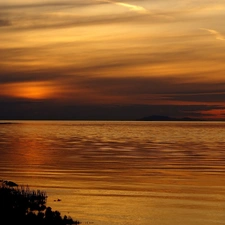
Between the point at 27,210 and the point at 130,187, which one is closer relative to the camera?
the point at 27,210

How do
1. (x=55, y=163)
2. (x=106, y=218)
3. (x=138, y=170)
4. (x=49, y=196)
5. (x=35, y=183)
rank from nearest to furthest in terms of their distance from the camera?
(x=106, y=218), (x=49, y=196), (x=35, y=183), (x=138, y=170), (x=55, y=163)

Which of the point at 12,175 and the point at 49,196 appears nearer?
the point at 49,196

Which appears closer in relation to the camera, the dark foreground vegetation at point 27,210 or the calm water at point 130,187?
the dark foreground vegetation at point 27,210

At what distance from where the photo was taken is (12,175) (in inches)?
1743

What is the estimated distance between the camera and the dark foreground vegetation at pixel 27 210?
22375 millimetres

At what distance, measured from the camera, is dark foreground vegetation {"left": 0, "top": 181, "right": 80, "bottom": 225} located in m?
22.4

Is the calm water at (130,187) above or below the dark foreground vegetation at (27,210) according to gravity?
below

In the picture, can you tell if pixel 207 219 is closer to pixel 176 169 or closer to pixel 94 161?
pixel 176 169

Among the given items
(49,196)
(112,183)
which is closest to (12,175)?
(112,183)

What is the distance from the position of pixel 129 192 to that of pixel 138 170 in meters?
13.9

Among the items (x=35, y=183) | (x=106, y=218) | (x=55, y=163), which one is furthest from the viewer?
(x=55, y=163)

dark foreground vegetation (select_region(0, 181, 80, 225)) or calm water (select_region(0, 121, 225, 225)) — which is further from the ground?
dark foreground vegetation (select_region(0, 181, 80, 225))

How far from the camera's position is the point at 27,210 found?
85.8 feet

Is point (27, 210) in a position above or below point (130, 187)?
above
